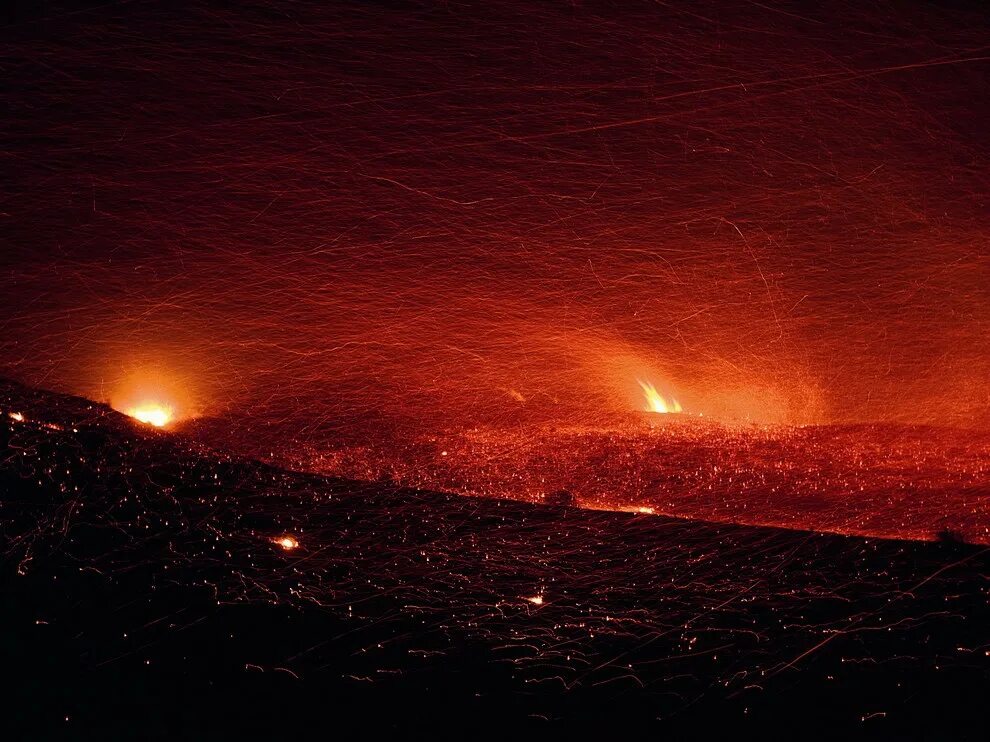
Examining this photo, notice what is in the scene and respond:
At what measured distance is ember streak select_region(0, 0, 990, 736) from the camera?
4.60 ft

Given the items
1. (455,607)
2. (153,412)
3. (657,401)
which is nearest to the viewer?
(455,607)

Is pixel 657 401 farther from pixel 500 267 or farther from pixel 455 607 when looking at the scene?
pixel 455 607

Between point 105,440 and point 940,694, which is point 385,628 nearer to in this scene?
point 105,440

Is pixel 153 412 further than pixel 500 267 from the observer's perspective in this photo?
No

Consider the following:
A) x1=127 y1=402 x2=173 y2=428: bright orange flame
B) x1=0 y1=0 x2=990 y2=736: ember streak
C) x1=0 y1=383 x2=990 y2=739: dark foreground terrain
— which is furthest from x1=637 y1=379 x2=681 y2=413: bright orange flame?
x1=127 y1=402 x2=173 y2=428: bright orange flame

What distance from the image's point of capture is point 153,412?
1.70m

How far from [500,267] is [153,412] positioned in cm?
82

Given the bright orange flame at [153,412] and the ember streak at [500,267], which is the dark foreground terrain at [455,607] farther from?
the bright orange flame at [153,412]

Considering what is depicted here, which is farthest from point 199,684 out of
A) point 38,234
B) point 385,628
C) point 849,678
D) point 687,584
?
point 38,234

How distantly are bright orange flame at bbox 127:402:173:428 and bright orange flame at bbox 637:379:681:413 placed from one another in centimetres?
102

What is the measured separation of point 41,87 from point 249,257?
1.78 ft

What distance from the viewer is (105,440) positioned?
1.39 meters

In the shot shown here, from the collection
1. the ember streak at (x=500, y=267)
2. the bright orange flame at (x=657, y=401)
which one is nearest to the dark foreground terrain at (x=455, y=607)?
the ember streak at (x=500, y=267)

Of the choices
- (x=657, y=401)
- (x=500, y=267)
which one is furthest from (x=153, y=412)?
(x=657, y=401)
